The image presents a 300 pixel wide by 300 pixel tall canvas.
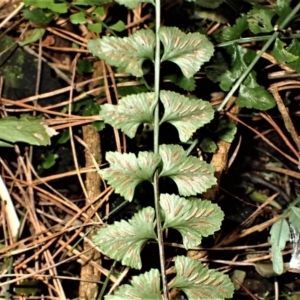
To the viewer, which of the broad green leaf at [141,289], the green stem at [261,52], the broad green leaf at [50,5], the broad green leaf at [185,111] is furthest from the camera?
the broad green leaf at [50,5]

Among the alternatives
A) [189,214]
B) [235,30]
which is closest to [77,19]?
[235,30]

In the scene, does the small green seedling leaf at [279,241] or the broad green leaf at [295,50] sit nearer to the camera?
the small green seedling leaf at [279,241]

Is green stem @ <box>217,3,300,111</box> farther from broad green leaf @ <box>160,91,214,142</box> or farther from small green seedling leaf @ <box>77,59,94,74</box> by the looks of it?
small green seedling leaf @ <box>77,59,94,74</box>

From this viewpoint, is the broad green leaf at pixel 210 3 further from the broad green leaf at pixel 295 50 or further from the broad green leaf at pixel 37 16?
the broad green leaf at pixel 37 16

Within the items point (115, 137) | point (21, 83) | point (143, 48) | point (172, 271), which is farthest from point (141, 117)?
point (21, 83)

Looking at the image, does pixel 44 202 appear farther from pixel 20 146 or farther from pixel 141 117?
pixel 141 117

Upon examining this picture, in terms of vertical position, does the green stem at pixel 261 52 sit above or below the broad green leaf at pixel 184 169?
above

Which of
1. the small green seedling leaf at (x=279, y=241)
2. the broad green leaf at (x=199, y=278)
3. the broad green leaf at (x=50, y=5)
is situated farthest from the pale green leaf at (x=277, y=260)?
the broad green leaf at (x=50, y=5)

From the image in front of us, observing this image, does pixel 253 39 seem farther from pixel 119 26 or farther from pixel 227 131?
Result: pixel 119 26

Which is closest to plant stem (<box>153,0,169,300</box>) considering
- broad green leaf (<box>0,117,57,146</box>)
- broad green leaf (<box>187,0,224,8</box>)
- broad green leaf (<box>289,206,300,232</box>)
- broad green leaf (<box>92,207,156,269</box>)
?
broad green leaf (<box>92,207,156,269</box>)
